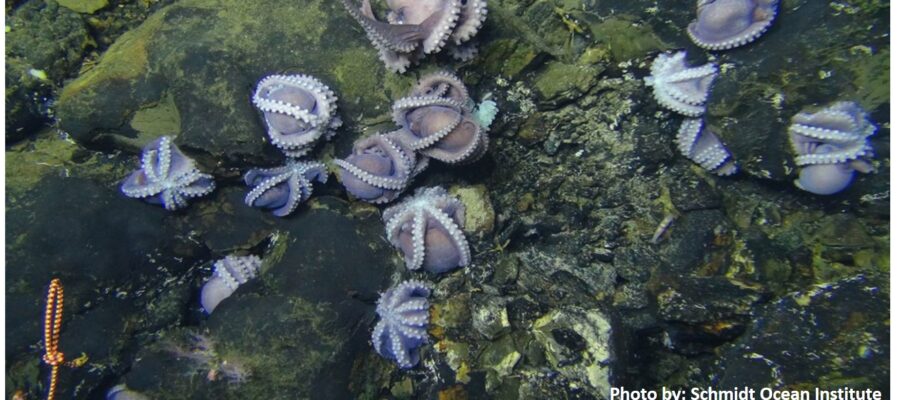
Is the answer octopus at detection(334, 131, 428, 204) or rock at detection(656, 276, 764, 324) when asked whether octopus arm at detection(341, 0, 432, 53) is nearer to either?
octopus at detection(334, 131, 428, 204)

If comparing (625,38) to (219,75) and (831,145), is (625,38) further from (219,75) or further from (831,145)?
(219,75)

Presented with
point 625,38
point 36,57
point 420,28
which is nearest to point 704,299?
point 625,38

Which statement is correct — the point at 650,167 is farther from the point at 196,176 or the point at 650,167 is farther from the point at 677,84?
the point at 196,176

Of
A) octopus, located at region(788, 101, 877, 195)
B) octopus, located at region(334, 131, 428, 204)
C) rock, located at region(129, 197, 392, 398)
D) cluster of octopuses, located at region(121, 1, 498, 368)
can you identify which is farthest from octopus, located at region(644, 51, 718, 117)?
rock, located at region(129, 197, 392, 398)

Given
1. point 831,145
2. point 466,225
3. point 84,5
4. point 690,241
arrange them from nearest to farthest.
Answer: point 831,145
point 690,241
point 466,225
point 84,5

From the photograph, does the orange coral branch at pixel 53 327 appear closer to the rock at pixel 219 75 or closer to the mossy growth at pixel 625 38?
the rock at pixel 219 75

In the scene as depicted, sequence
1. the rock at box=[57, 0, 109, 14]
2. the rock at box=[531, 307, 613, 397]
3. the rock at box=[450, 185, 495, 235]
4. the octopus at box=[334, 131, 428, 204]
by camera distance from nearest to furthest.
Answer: the rock at box=[531, 307, 613, 397] → the octopus at box=[334, 131, 428, 204] → the rock at box=[450, 185, 495, 235] → the rock at box=[57, 0, 109, 14]

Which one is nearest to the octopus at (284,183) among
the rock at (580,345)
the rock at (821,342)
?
the rock at (580,345)
